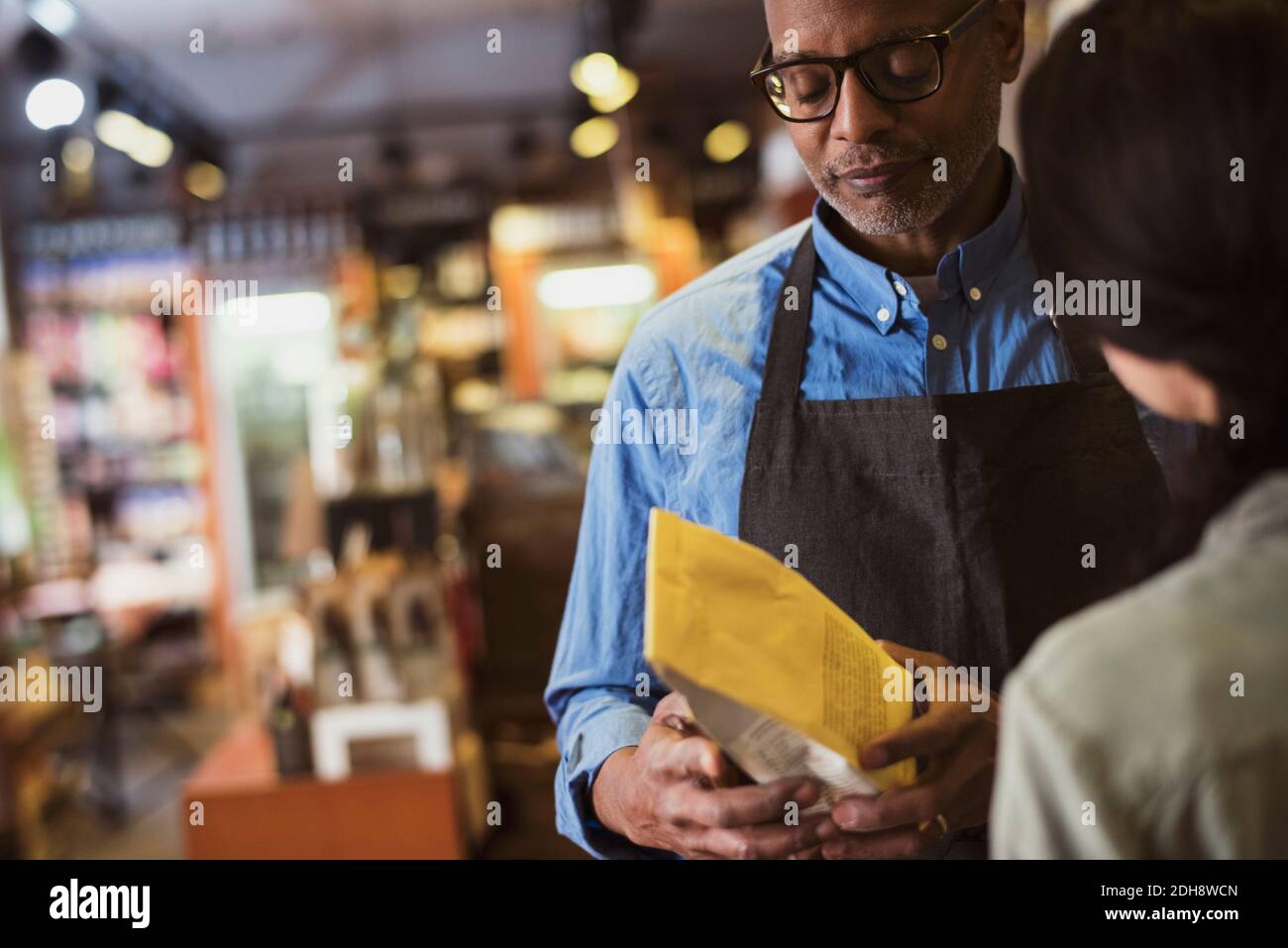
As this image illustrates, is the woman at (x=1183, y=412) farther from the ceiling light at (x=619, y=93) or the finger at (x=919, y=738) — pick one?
the ceiling light at (x=619, y=93)

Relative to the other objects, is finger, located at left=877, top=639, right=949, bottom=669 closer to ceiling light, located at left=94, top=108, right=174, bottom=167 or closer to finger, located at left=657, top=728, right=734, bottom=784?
finger, located at left=657, top=728, right=734, bottom=784

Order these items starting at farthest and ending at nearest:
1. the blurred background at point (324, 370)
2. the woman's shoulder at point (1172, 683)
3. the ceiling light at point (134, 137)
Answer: the ceiling light at point (134, 137) → the blurred background at point (324, 370) → the woman's shoulder at point (1172, 683)

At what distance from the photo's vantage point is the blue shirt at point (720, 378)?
124 cm

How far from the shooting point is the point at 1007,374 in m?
1.24

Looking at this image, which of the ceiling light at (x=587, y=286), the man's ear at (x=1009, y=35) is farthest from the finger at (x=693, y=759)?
the ceiling light at (x=587, y=286)

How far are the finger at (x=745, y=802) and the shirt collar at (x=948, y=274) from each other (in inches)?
21.7

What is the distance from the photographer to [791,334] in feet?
4.16

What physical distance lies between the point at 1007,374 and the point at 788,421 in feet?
0.81

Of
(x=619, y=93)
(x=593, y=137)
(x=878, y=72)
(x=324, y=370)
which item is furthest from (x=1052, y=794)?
(x=593, y=137)

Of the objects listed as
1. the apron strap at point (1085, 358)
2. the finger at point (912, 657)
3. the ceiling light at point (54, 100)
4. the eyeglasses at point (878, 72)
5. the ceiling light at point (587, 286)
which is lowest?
the finger at point (912, 657)

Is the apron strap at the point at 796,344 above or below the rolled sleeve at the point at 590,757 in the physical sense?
above

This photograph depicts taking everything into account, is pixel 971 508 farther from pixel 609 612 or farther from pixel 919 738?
pixel 609 612
